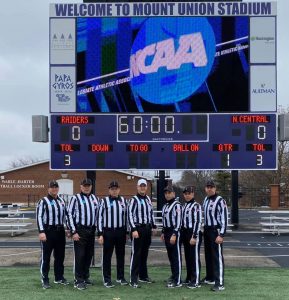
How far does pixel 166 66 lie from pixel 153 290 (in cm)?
799

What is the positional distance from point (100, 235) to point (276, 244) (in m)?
9.05

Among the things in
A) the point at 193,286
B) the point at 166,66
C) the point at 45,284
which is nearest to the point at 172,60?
the point at 166,66

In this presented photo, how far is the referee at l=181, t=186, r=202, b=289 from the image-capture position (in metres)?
9.55

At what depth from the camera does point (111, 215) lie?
9531 millimetres

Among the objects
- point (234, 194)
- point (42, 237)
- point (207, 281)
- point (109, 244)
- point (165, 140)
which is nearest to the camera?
point (42, 237)

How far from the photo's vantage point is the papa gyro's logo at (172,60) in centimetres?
1592

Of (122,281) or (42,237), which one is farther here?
(122,281)

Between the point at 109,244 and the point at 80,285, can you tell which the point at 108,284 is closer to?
the point at 80,285

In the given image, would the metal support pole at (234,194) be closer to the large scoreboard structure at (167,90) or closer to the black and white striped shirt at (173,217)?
the large scoreboard structure at (167,90)

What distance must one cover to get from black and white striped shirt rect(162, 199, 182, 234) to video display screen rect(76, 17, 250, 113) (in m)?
6.44

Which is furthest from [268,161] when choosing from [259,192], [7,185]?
[7,185]

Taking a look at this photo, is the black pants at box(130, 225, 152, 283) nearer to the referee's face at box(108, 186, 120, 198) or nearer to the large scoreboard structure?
the referee's face at box(108, 186, 120, 198)

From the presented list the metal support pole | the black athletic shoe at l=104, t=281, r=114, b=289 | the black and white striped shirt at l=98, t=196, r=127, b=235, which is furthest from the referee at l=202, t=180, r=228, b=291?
the metal support pole

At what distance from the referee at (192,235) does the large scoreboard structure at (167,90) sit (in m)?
6.25
